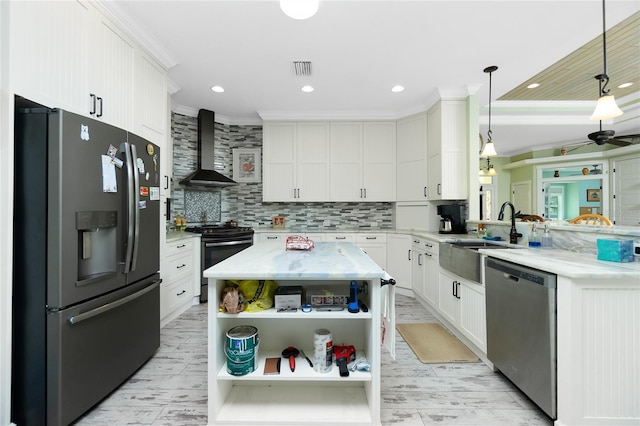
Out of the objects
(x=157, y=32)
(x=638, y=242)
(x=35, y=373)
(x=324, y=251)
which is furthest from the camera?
(x=157, y=32)

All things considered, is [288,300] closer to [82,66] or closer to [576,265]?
[576,265]

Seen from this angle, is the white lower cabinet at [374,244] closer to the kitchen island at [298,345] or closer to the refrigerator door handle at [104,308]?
the kitchen island at [298,345]

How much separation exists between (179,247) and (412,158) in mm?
3352

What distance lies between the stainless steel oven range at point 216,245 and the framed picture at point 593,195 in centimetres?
724

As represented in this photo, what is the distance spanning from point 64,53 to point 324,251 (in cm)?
207

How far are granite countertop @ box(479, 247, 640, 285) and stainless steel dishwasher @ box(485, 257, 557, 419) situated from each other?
47 mm

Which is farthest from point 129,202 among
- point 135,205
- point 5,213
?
point 5,213

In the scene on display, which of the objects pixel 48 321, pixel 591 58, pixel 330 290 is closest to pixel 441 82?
pixel 591 58

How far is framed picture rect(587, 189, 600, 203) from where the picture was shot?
5.79 metres

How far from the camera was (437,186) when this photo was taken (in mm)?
3598

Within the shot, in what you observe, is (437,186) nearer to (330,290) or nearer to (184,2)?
(330,290)

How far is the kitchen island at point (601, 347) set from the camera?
4.49 ft

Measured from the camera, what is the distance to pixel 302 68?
9.50ft

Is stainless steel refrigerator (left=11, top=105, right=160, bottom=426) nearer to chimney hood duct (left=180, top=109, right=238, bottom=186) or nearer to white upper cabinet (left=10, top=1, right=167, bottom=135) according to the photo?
white upper cabinet (left=10, top=1, right=167, bottom=135)
